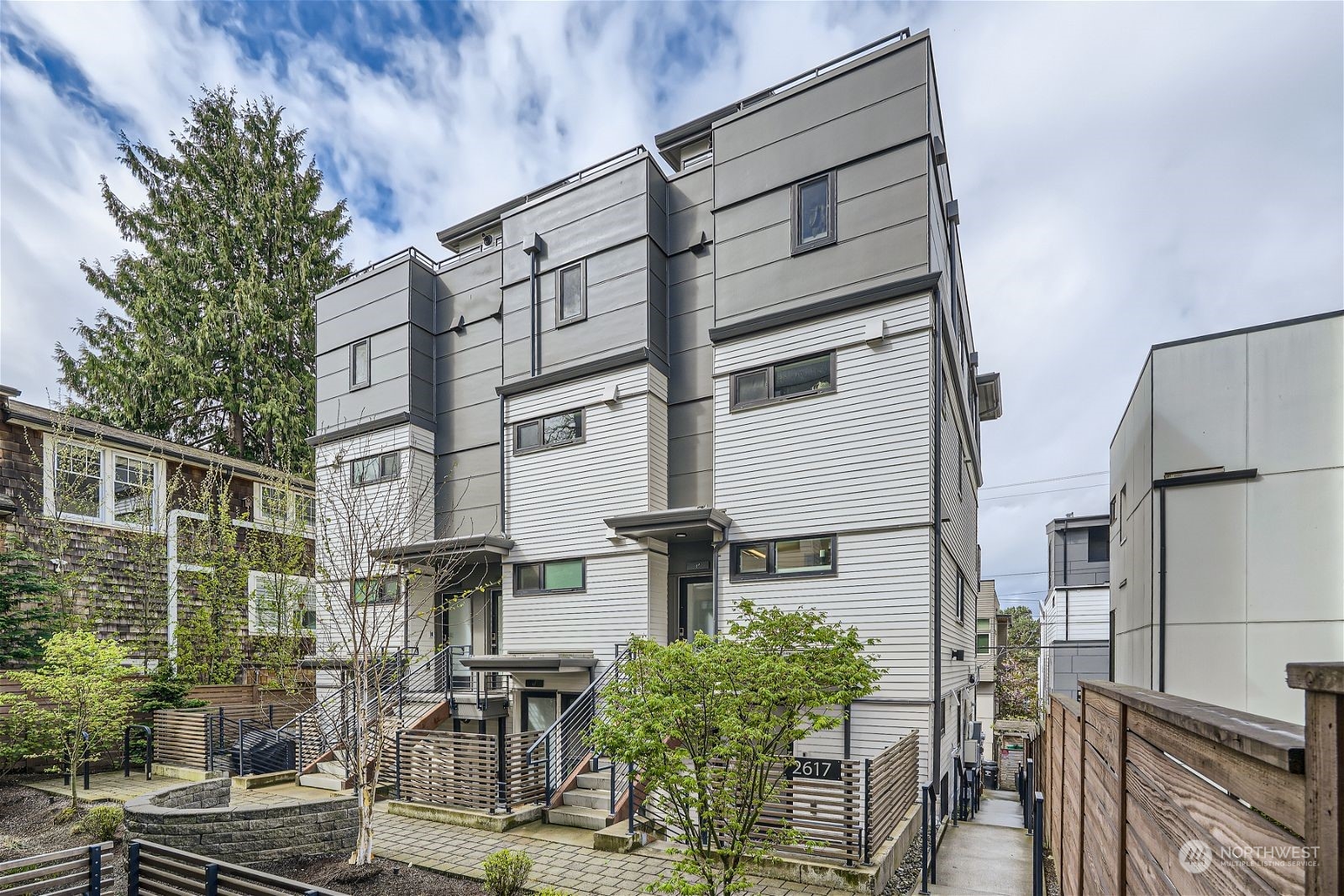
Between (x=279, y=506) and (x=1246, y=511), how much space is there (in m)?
22.2

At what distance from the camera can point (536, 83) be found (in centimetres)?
1573

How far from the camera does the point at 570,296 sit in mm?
14703

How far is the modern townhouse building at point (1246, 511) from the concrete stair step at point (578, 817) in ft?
23.5

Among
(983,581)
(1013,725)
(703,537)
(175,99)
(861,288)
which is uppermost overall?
(175,99)

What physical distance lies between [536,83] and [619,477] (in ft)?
31.1

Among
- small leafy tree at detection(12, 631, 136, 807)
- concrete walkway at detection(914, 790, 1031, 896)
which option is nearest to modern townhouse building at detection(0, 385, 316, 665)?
small leafy tree at detection(12, 631, 136, 807)

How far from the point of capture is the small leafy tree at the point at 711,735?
6.20 meters

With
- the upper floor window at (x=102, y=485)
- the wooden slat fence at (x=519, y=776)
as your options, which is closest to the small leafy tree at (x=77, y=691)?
the upper floor window at (x=102, y=485)

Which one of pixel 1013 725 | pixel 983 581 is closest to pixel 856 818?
pixel 1013 725

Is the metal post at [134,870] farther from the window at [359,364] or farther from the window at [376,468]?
the window at [359,364]

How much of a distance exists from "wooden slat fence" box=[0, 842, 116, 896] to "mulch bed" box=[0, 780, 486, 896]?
0.77 m

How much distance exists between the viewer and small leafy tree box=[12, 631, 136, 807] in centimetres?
1155

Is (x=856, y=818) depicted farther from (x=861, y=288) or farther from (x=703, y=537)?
(x=861, y=288)

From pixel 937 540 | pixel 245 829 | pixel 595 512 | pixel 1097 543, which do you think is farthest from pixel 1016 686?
pixel 245 829
